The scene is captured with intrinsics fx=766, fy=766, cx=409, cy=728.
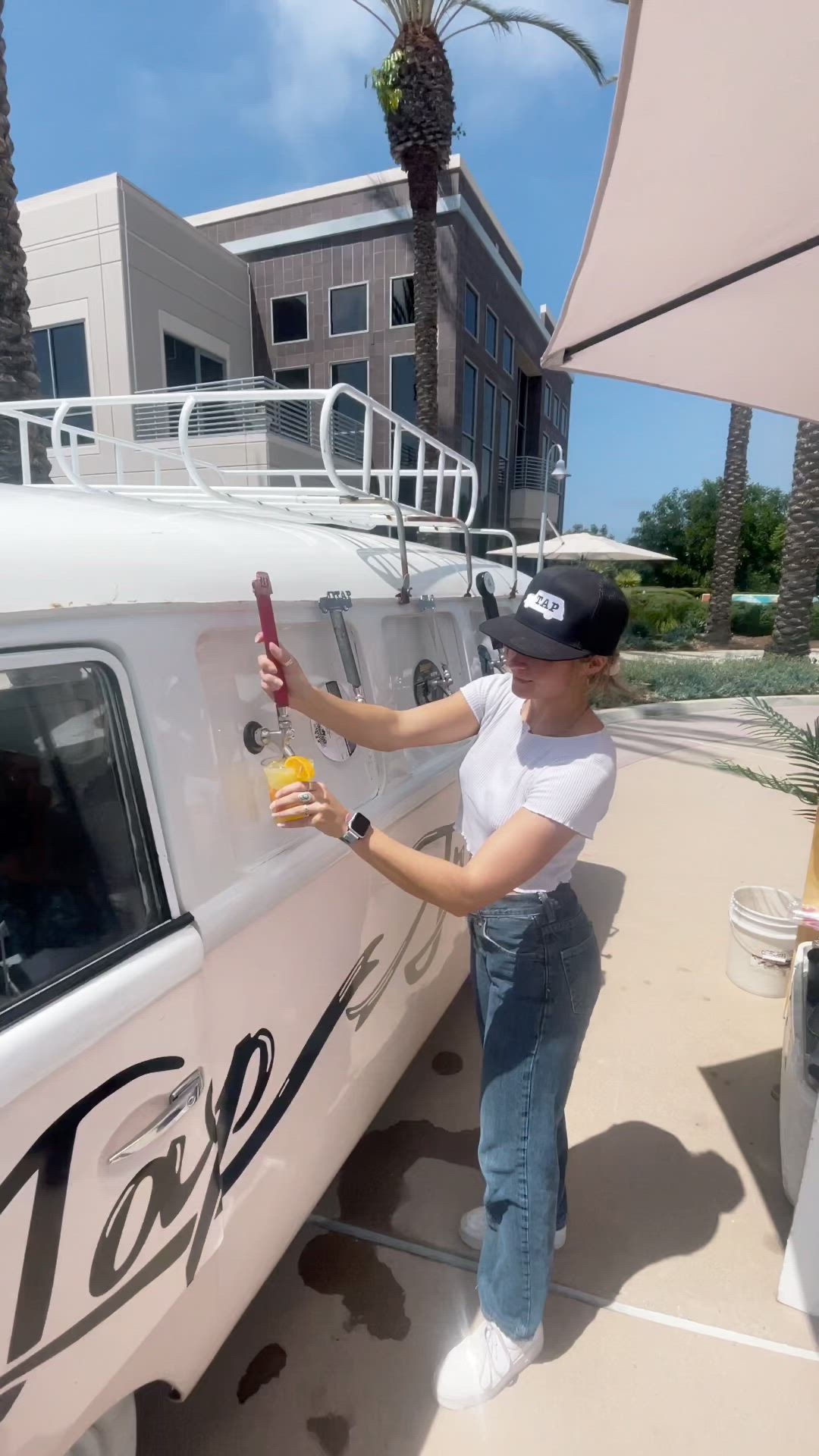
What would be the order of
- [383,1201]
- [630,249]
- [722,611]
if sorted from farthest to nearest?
[722,611] → [383,1201] → [630,249]

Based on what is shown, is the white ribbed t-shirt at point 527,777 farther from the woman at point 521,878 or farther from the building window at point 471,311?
the building window at point 471,311

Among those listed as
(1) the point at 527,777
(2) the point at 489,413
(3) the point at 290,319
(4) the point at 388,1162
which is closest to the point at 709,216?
(1) the point at 527,777

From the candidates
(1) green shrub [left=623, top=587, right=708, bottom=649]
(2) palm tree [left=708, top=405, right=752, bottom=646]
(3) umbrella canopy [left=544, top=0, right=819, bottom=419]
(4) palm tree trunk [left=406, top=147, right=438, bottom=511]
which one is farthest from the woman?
(2) palm tree [left=708, top=405, right=752, bottom=646]

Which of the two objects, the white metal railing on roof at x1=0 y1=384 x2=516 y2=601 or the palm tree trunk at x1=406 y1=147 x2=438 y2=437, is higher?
the palm tree trunk at x1=406 y1=147 x2=438 y2=437

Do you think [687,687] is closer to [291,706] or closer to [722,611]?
[722,611]

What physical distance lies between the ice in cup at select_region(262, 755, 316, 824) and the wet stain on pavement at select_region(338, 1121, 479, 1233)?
168cm

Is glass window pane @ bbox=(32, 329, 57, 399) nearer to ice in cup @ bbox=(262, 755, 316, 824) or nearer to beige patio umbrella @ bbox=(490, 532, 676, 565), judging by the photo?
beige patio umbrella @ bbox=(490, 532, 676, 565)

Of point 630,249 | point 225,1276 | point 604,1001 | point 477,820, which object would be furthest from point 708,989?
point 630,249

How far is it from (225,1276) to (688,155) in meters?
2.62

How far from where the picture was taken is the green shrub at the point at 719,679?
11.9 m

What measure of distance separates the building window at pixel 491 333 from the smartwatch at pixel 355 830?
21526mm

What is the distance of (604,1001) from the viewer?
371cm

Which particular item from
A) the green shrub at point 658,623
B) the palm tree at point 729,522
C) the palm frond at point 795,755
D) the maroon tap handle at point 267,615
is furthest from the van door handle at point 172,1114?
the palm tree at point 729,522

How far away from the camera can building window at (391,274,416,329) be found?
1747 centimetres
